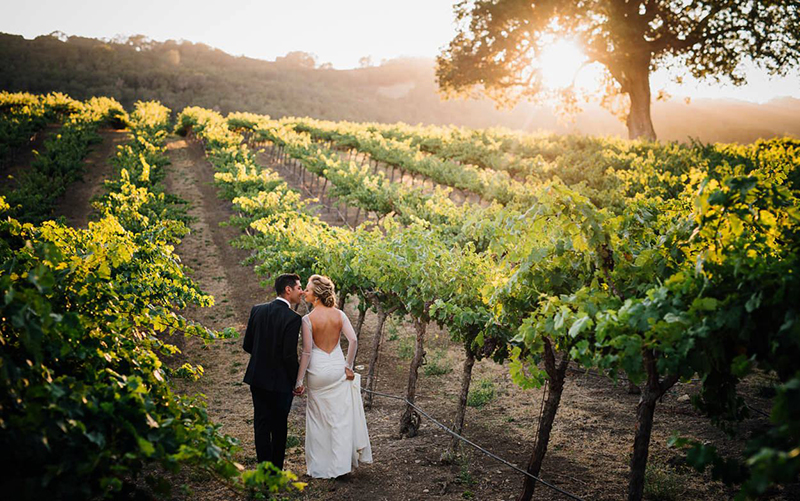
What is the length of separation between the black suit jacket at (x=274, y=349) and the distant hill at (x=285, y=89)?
133 ft

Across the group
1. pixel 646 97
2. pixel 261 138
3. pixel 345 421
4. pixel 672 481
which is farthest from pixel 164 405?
pixel 261 138

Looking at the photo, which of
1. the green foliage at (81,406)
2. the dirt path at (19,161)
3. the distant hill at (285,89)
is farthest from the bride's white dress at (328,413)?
the distant hill at (285,89)

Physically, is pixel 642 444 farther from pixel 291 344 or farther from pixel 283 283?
pixel 283 283

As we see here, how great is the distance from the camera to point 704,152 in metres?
20.3

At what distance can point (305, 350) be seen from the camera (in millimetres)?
5535

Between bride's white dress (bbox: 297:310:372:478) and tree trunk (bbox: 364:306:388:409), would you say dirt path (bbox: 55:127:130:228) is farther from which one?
bride's white dress (bbox: 297:310:372:478)

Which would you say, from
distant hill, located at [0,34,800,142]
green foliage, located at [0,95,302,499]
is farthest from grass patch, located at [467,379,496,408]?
distant hill, located at [0,34,800,142]

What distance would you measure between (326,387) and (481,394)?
4000 millimetres

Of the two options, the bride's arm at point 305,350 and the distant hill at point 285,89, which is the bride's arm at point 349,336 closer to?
the bride's arm at point 305,350

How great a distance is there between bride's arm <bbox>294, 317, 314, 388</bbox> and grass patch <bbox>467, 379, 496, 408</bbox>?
4073 mm

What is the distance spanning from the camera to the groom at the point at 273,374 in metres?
5.29

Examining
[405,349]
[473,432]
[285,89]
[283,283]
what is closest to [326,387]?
[283,283]

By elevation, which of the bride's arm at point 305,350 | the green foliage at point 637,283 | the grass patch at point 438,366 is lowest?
the grass patch at point 438,366

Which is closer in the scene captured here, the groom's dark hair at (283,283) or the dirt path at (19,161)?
the groom's dark hair at (283,283)
